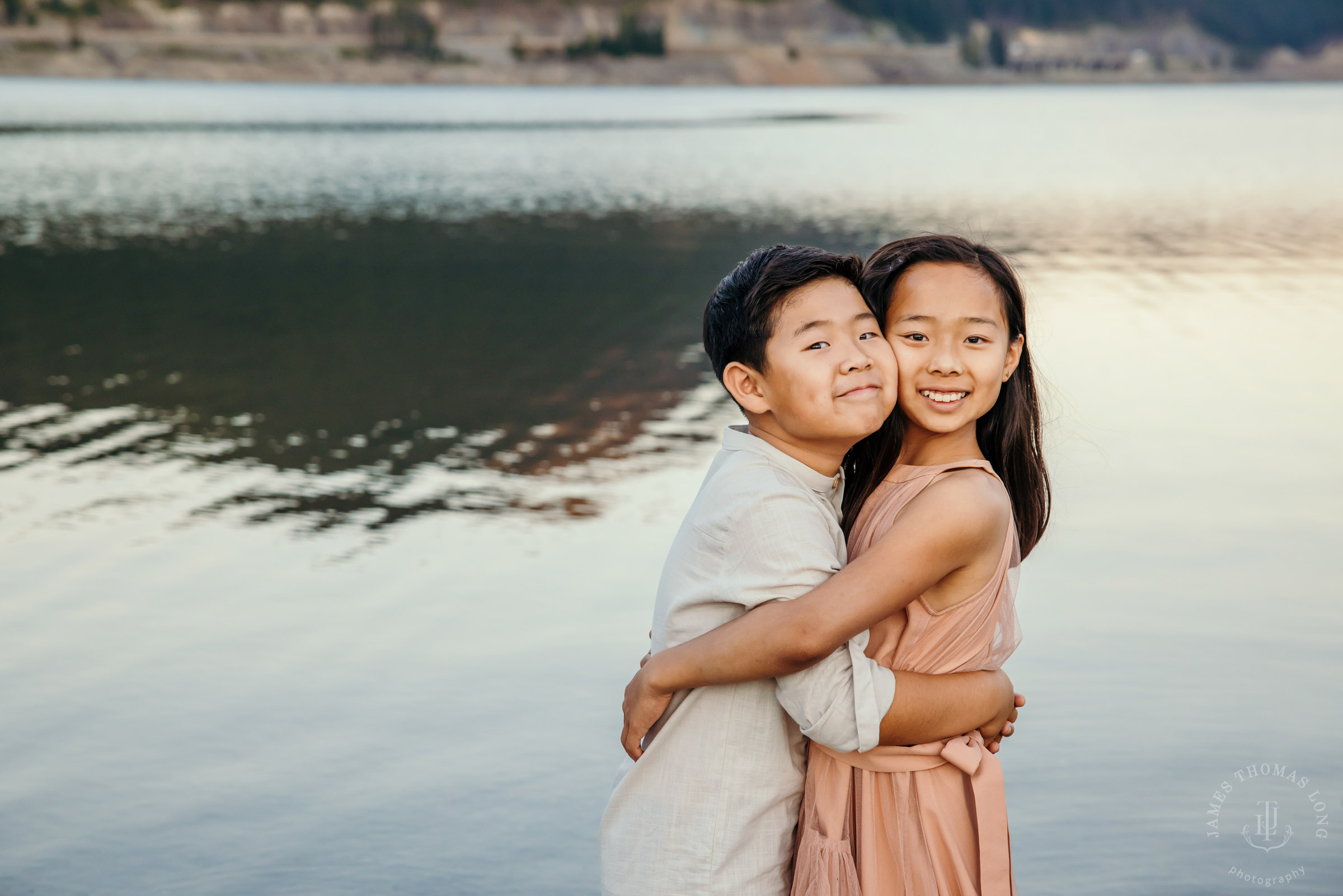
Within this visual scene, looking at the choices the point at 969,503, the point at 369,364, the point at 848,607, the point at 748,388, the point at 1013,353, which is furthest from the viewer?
the point at 369,364

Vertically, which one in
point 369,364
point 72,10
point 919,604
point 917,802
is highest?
point 72,10

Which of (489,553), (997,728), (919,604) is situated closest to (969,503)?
(919,604)

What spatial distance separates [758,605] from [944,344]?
0.54 metres

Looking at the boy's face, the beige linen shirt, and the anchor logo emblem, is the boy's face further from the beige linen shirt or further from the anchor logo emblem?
the anchor logo emblem

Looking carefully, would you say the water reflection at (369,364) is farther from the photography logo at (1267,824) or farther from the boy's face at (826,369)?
the boy's face at (826,369)

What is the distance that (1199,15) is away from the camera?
158 meters

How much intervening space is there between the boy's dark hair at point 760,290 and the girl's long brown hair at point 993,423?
0.07 m

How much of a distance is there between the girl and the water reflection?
4161 mm

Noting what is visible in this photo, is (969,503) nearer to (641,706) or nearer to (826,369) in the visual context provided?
(826,369)

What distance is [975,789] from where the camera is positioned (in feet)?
6.08

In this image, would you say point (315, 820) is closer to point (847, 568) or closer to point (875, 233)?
point (847, 568)

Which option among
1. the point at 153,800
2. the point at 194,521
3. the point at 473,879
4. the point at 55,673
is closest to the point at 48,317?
the point at 194,521

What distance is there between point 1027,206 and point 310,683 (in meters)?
18.8

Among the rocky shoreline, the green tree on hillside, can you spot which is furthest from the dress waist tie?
the green tree on hillside
